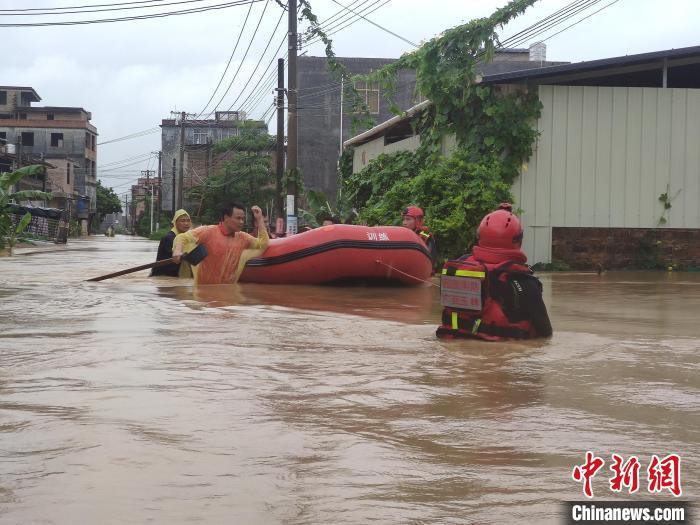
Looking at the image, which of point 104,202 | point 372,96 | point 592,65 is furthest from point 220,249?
point 104,202

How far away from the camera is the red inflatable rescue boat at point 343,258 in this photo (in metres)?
11.9

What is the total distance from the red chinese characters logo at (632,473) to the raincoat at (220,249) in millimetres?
8617

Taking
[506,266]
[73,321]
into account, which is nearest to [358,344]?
[506,266]

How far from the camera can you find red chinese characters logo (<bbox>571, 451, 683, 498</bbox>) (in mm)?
3006

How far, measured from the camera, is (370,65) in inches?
1646

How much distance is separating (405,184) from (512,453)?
42.1ft

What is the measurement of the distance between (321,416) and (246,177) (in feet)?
148

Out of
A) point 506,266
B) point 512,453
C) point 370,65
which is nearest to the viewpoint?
point 512,453

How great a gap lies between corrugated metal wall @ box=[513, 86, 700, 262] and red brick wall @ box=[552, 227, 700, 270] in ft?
0.67

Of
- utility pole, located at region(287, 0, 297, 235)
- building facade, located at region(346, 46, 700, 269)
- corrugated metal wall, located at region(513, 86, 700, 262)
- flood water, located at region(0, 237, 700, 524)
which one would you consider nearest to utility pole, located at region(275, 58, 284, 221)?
utility pole, located at region(287, 0, 297, 235)

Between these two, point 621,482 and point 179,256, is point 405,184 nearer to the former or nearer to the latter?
point 179,256

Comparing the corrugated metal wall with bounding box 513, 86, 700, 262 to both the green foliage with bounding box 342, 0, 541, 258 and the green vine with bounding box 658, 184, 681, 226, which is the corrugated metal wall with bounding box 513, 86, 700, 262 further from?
the green foliage with bounding box 342, 0, 541, 258

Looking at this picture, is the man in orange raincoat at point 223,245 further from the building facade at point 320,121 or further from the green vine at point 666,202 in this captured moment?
the building facade at point 320,121

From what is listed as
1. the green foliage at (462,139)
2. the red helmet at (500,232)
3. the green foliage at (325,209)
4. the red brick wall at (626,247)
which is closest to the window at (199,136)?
the green foliage at (325,209)
